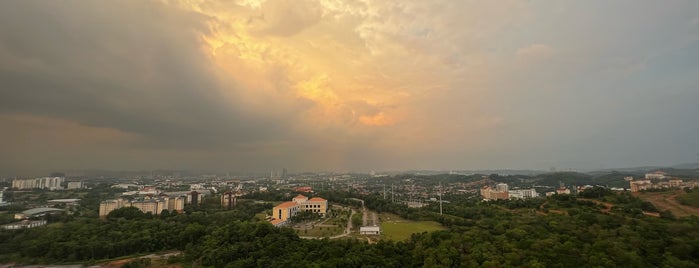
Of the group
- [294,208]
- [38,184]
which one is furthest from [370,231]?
[38,184]

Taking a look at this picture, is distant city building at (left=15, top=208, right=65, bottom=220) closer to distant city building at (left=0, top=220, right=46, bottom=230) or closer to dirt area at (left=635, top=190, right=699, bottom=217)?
distant city building at (left=0, top=220, right=46, bottom=230)

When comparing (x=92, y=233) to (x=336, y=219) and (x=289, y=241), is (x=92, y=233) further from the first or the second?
(x=336, y=219)

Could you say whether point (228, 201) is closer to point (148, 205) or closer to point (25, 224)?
point (148, 205)

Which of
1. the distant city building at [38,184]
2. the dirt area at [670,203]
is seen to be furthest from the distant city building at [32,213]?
the dirt area at [670,203]

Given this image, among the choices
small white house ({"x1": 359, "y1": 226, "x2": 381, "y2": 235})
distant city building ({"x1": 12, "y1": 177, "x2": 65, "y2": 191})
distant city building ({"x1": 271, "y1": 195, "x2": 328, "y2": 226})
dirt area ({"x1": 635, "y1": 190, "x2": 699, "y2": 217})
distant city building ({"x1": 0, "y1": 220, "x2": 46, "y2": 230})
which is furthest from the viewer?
distant city building ({"x1": 12, "y1": 177, "x2": 65, "y2": 191})

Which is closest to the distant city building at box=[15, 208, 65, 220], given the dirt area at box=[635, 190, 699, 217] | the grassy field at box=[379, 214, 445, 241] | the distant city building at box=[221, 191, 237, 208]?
the distant city building at box=[221, 191, 237, 208]

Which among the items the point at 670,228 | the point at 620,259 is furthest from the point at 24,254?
the point at 670,228
